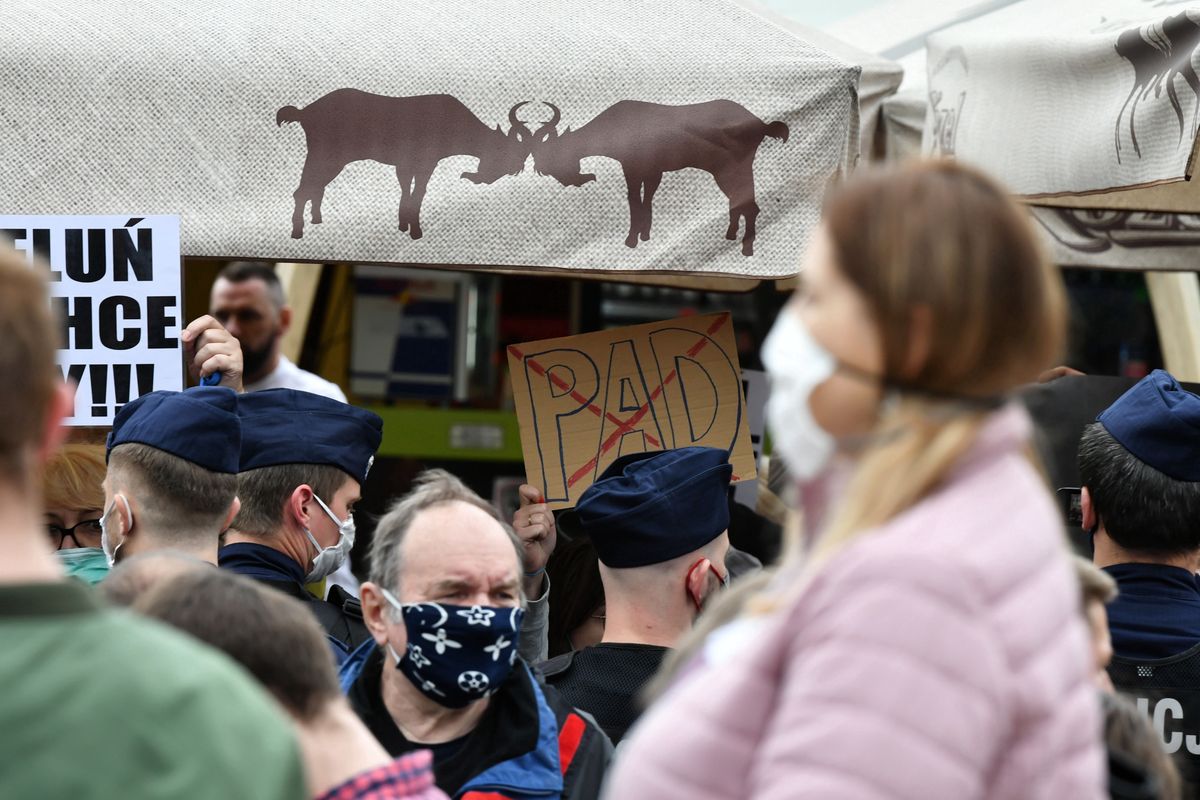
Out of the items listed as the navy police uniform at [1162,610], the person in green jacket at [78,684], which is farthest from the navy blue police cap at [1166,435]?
the person in green jacket at [78,684]

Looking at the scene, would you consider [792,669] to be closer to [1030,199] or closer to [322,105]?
[322,105]

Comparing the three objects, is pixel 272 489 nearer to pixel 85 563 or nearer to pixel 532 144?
pixel 85 563

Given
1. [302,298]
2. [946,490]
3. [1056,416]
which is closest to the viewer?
[946,490]

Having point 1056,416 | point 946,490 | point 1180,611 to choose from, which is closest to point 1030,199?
point 1056,416

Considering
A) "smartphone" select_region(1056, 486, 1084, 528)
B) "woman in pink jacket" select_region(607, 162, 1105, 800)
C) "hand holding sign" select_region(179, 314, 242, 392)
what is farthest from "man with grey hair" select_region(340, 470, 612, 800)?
"smartphone" select_region(1056, 486, 1084, 528)

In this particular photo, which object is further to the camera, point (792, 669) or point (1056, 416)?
point (1056, 416)

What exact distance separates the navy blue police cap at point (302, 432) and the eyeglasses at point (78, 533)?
419mm

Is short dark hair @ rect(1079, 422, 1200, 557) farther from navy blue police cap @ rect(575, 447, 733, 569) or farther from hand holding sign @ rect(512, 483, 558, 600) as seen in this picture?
hand holding sign @ rect(512, 483, 558, 600)

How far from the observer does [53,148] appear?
3.53m

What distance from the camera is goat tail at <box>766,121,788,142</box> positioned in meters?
3.61

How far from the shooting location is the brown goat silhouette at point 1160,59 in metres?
3.39

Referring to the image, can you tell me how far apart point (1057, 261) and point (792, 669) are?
4.12 m

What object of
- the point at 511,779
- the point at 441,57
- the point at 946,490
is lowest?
the point at 511,779

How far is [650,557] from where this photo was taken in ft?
11.3
